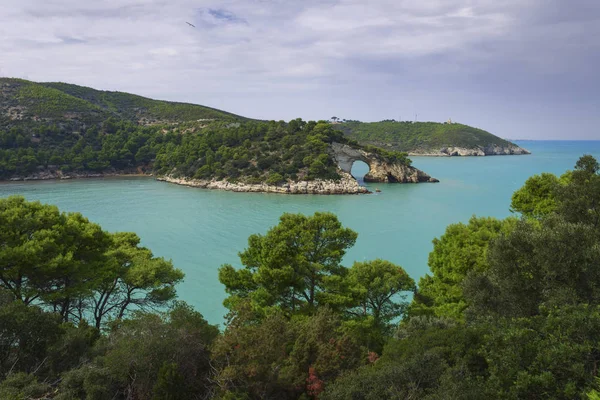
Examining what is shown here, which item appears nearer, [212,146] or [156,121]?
[212,146]

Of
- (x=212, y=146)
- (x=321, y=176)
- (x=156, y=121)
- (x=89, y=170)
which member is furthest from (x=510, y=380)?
(x=156, y=121)

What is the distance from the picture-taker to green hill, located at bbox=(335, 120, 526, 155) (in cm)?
11488

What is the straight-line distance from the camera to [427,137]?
121438mm

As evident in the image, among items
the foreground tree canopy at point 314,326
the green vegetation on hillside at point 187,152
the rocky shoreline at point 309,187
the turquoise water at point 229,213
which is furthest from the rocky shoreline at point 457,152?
the foreground tree canopy at point 314,326

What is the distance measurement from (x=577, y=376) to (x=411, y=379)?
6.77ft

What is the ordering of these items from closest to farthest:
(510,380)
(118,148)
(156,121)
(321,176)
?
1. (510,380)
2. (321,176)
3. (118,148)
4. (156,121)

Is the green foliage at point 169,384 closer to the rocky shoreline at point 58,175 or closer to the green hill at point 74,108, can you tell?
the rocky shoreline at point 58,175

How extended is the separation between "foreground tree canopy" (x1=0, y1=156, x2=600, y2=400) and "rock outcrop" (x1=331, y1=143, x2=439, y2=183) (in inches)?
1669

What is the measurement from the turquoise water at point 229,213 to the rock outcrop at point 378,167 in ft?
10.7

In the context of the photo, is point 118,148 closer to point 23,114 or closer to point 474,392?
point 23,114

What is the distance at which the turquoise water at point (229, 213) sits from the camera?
21.6 meters

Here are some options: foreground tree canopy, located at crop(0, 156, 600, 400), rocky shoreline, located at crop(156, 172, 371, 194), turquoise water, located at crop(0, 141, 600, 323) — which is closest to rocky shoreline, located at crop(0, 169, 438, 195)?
rocky shoreline, located at crop(156, 172, 371, 194)

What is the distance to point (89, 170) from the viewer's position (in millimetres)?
59625

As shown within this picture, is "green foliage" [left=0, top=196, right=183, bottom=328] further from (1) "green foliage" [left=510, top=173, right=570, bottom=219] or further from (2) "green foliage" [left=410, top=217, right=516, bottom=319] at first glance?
(1) "green foliage" [left=510, top=173, right=570, bottom=219]
